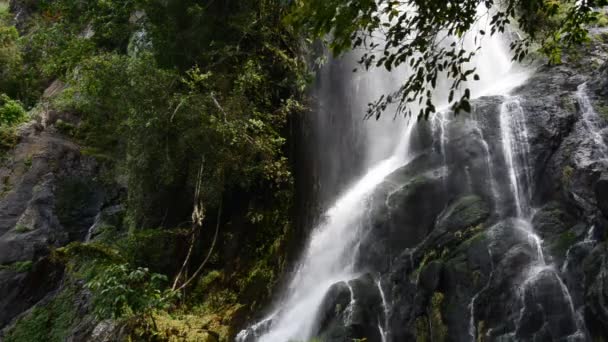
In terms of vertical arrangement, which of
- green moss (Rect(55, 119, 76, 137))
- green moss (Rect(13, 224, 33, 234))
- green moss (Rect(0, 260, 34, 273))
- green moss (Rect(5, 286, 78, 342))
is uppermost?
green moss (Rect(55, 119, 76, 137))

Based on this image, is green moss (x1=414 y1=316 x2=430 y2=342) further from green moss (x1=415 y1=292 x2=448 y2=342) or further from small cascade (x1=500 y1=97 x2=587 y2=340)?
small cascade (x1=500 y1=97 x2=587 y2=340)

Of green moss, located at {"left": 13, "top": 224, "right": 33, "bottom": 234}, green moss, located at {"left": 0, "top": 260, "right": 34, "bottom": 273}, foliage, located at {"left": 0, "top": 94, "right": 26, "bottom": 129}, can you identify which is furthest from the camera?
foliage, located at {"left": 0, "top": 94, "right": 26, "bottom": 129}

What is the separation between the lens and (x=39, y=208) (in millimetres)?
12734

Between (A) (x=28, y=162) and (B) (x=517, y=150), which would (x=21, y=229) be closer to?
(A) (x=28, y=162)

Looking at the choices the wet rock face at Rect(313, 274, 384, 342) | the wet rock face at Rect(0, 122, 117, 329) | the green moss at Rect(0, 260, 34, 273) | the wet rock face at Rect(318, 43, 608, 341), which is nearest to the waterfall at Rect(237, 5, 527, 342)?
the wet rock face at Rect(313, 274, 384, 342)

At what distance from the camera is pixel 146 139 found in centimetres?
942

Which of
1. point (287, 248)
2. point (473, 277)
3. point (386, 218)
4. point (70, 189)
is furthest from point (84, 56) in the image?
point (473, 277)

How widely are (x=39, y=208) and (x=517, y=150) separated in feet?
36.1

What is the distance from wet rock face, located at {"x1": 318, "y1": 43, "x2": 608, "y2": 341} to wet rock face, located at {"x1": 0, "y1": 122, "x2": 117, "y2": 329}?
7.41 metres

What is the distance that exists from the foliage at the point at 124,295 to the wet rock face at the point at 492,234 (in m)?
2.43

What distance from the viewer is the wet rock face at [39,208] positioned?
11.3 m

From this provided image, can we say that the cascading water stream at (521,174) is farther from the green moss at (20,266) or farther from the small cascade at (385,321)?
the green moss at (20,266)

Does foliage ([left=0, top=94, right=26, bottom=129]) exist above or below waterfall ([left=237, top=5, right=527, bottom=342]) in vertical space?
above

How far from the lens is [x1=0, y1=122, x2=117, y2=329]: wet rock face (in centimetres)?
1126
